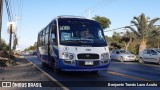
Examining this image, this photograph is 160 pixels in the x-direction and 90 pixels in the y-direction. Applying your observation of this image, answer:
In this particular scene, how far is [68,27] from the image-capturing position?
51.5ft

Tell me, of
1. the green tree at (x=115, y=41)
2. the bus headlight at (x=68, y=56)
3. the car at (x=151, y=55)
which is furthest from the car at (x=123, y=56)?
the green tree at (x=115, y=41)

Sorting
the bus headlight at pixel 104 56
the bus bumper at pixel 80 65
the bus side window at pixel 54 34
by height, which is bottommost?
the bus bumper at pixel 80 65

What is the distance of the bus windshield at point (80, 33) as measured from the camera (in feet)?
49.2

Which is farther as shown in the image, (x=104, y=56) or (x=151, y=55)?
(x=151, y=55)

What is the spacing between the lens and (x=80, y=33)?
608 inches

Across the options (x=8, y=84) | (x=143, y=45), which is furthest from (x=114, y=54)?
(x=8, y=84)

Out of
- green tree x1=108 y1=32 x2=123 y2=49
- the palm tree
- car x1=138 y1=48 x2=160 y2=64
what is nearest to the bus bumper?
car x1=138 y1=48 x2=160 y2=64

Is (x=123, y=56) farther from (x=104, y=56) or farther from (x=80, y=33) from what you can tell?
(x=104, y=56)

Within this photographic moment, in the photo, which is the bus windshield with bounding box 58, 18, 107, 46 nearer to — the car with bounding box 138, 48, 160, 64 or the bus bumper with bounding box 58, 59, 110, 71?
the bus bumper with bounding box 58, 59, 110, 71

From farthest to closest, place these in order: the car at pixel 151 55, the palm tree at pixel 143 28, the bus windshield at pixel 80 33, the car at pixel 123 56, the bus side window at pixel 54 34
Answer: the palm tree at pixel 143 28, the car at pixel 123 56, the car at pixel 151 55, the bus side window at pixel 54 34, the bus windshield at pixel 80 33

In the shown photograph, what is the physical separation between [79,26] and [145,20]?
1357 inches

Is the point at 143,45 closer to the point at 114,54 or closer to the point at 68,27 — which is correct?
the point at 114,54

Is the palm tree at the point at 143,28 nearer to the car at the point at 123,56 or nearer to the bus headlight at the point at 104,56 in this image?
the car at the point at 123,56

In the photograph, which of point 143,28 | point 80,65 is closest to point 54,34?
point 80,65
